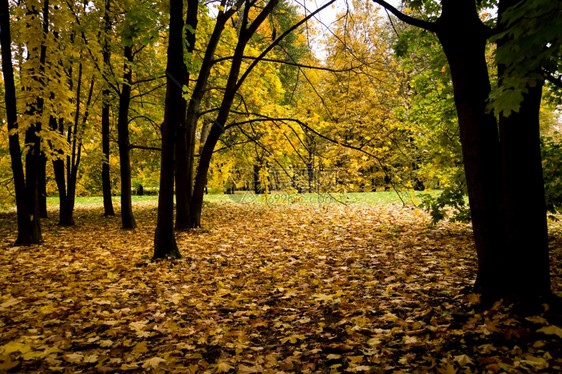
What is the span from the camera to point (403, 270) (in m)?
5.29

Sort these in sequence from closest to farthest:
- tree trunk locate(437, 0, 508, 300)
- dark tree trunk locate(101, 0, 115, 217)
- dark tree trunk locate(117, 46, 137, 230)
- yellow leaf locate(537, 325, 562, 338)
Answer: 1. yellow leaf locate(537, 325, 562, 338)
2. tree trunk locate(437, 0, 508, 300)
3. dark tree trunk locate(101, 0, 115, 217)
4. dark tree trunk locate(117, 46, 137, 230)

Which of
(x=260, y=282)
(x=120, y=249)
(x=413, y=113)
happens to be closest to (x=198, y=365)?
(x=260, y=282)

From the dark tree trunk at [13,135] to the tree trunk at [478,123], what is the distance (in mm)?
8546

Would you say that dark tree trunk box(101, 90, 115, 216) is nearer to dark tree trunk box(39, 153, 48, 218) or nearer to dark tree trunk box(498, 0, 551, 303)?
dark tree trunk box(39, 153, 48, 218)

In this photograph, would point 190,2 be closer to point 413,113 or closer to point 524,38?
point 413,113

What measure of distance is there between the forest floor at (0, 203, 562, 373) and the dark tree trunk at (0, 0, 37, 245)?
567mm

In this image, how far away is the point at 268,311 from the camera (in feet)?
13.5

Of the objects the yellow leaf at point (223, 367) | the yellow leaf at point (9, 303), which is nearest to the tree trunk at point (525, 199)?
the yellow leaf at point (223, 367)

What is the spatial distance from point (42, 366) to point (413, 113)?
7.97 metres

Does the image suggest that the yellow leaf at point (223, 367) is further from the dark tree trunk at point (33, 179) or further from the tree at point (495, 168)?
the dark tree trunk at point (33, 179)

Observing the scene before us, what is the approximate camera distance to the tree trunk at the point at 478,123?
130 inches

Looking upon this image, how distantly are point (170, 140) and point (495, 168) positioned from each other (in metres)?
5.40

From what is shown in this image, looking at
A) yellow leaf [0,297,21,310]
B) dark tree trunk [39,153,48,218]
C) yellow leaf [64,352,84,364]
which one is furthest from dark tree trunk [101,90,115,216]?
yellow leaf [64,352,84,364]

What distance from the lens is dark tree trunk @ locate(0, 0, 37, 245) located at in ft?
23.2
